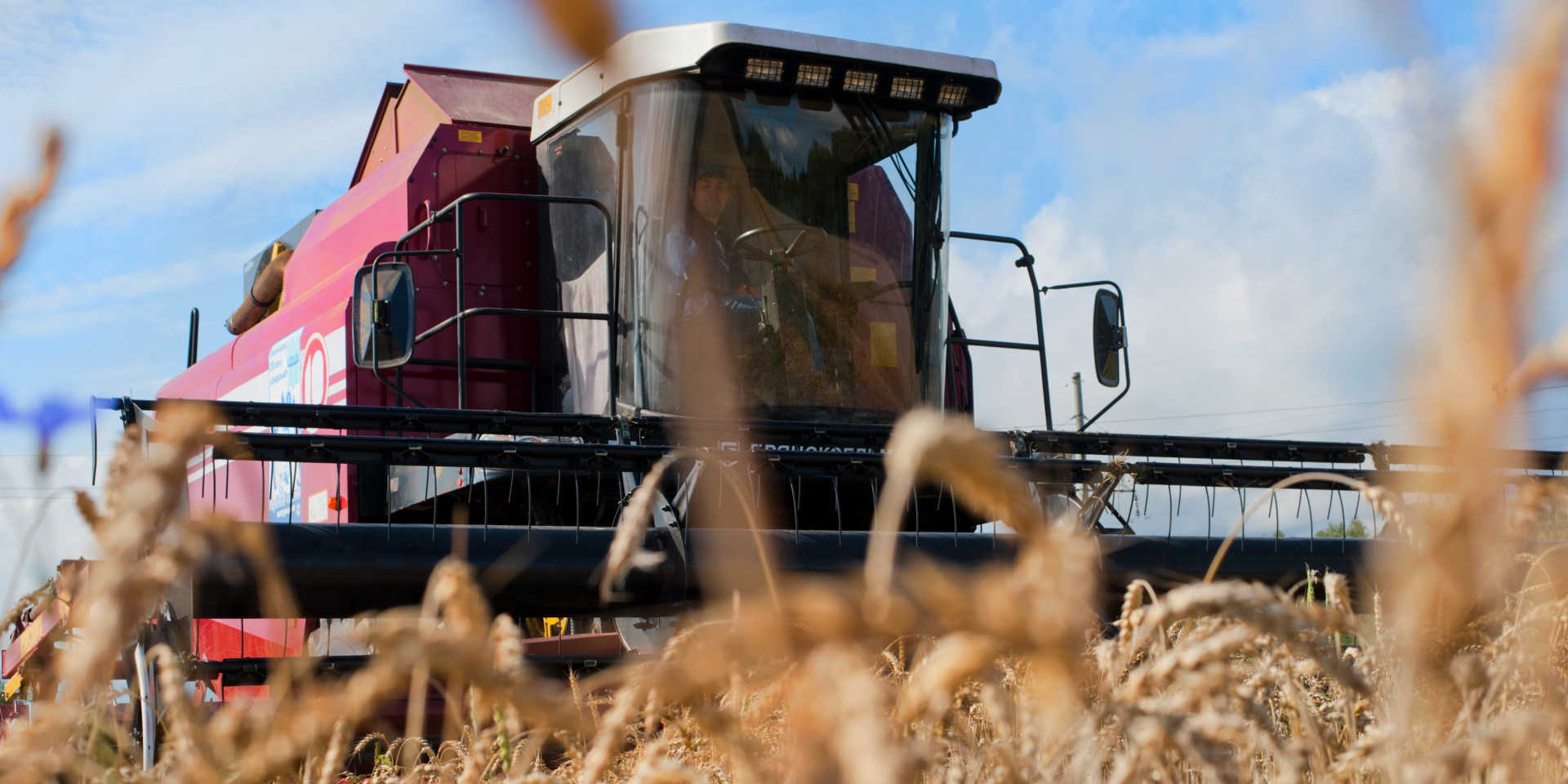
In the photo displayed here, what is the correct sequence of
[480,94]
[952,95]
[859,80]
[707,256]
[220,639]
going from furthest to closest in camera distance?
[220,639] < [480,94] < [952,95] < [859,80] < [707,256]

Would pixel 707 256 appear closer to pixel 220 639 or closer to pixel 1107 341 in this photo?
pixel 1107 341

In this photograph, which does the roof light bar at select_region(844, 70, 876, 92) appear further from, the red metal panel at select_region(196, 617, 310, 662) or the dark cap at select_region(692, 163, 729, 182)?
the red metal panel at select_region(196, 617, 310, 662)

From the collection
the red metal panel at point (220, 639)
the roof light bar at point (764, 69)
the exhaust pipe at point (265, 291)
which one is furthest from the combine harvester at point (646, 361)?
the exhaust pipe at point (265, 291)

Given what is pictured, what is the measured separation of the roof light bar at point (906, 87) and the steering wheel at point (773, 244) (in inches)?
28.0

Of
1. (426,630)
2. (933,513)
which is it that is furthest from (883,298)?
(426,630)

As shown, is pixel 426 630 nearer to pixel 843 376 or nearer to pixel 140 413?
pixel 140 413

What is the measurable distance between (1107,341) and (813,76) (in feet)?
5.97

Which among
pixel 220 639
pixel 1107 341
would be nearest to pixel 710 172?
pixel 1107 341

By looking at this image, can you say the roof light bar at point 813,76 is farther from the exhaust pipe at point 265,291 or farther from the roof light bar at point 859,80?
the exhaust pipe at point 265,291

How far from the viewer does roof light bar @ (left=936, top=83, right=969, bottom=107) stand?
17.9 feet

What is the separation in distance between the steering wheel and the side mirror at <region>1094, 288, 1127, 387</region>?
1446 millimetres

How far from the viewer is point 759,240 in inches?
205

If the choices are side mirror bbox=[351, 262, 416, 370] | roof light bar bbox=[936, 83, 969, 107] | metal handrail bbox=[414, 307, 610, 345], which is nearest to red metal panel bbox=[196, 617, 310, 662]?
side mirror bbox=[351, 262, 416, 370]

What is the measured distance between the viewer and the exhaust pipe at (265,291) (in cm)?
832
